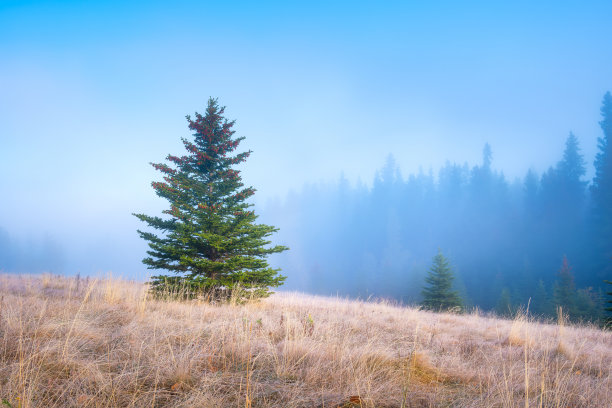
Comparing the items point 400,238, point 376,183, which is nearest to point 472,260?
point 400,238

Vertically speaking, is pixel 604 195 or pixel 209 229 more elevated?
pixel 604 195

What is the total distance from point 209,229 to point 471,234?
85735 mm

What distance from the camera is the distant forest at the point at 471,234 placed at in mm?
50625

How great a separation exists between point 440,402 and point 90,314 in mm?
5160

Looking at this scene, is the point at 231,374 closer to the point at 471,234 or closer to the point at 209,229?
the point at 209,229

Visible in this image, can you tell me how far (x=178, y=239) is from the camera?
7273mm

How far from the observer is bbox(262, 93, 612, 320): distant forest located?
50.6 meters

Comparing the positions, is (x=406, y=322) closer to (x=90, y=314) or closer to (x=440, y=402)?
(x=440, y=402)

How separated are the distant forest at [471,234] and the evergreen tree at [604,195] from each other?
22 cm

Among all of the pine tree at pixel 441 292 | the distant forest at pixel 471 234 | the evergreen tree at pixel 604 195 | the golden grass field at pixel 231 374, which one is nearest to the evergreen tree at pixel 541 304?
the distant forest at pixel 471 234

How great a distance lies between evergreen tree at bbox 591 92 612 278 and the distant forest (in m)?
0.22

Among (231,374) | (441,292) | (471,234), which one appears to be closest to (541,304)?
(441,292)

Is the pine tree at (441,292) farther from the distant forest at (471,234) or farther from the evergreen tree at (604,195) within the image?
the evergreen tree at (604,195)

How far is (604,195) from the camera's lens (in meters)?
56.4
